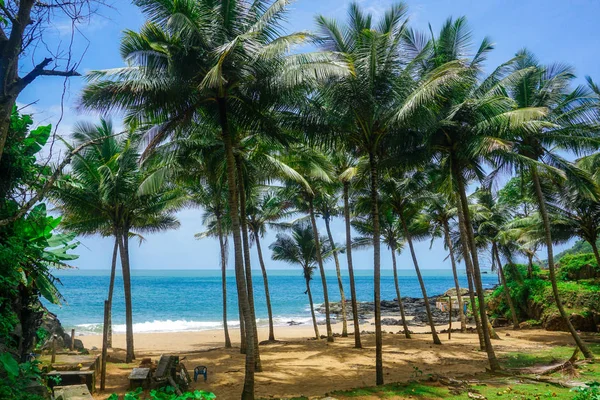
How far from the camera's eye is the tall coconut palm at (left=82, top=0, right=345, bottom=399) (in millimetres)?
9227

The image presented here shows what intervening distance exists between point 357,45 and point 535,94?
6.96m

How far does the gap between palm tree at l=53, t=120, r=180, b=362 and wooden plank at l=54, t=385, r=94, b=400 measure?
605cm

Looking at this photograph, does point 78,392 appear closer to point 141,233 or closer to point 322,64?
point 322,64

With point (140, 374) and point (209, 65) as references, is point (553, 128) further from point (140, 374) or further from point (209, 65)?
point (140, 374)

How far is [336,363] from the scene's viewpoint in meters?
13.8

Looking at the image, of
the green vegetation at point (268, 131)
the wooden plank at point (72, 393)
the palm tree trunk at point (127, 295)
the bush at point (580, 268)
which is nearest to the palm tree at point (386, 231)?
the green vegetation at point (268, 131)

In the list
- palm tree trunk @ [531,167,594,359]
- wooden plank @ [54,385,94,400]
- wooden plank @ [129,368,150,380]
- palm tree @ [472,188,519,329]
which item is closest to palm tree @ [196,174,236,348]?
wooden plank @ [129,368,150,380]

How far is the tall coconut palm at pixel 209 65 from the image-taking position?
9.23 meters

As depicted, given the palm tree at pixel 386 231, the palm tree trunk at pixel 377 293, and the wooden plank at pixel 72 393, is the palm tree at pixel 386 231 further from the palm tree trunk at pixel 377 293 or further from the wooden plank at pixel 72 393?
the wooden plank at pixel 72 393

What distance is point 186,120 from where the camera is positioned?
1055cm

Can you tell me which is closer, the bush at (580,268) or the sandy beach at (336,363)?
the sandy beach at (336,363)

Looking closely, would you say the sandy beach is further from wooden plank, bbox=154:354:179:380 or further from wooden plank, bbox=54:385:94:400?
wooden plank, bbox=54:385:94:400

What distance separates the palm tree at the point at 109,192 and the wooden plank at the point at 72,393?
605 cm

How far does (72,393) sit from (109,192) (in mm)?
7229
